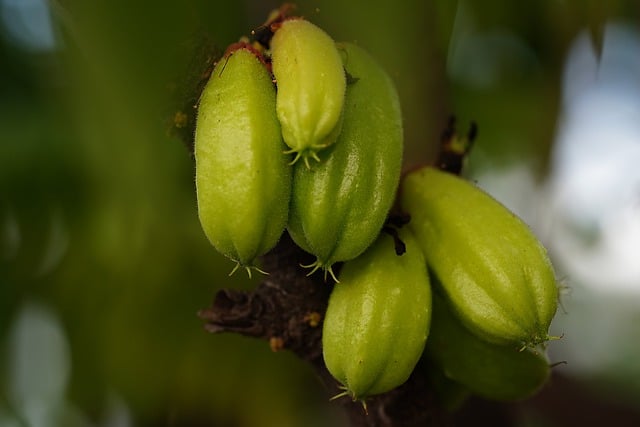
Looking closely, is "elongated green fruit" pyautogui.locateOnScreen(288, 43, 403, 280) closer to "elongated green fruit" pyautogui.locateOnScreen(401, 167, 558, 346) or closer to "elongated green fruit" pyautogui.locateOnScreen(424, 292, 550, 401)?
"elongated green fruit" pyautogui.locateOnScreen(401, 167, 558, 346)

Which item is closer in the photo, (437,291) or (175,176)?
(437,291)

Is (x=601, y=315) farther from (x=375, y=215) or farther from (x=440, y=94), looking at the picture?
(x=375, y=215)

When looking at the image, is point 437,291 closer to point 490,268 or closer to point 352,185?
point 490,268

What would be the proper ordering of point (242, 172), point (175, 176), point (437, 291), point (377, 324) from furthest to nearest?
point (175, 176) < point (437, 291) < point (377, 324) < point (242, 172)

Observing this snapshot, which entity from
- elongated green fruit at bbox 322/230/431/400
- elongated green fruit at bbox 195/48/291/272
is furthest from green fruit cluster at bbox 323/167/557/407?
elongated green fruit at bbox 195/48/291/272

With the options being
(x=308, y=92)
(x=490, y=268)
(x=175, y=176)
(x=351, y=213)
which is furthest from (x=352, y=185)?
(x=175, y=176)
